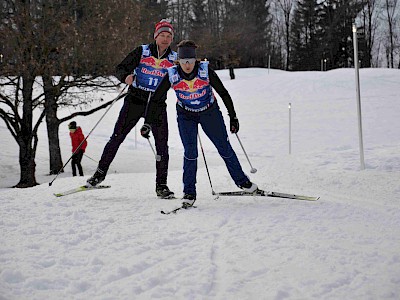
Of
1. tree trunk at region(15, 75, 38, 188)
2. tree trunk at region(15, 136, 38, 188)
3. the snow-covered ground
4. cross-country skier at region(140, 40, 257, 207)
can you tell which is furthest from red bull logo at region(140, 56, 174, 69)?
tree trunk at region(15, 136, 38, 188)

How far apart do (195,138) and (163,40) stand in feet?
4.20

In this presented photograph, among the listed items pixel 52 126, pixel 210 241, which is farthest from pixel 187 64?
pixel 52 126

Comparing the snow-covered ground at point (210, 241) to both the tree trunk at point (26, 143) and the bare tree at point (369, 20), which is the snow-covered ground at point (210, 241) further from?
the bare tree at point (369, 20)

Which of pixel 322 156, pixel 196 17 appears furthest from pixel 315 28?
pixel 322 156

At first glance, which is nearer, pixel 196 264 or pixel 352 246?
pixel 196 264

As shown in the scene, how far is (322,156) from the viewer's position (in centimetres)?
865

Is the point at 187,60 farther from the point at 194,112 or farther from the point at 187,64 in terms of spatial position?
the point at 194,112

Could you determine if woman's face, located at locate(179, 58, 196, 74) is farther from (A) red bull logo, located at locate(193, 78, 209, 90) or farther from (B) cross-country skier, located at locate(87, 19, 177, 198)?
(B) cross-country skier, located at locate(87, 19, 177, 198)

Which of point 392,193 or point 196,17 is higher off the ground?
point 196,17

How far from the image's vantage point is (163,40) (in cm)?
481

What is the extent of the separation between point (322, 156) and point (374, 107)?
12754 mm

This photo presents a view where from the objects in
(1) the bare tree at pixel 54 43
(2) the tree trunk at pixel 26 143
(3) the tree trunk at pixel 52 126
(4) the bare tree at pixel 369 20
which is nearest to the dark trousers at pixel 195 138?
(1) the bare tree at pixel 54 43

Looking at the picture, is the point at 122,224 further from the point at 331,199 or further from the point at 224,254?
the point at 331,199

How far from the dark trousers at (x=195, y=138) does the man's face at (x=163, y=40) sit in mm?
866
